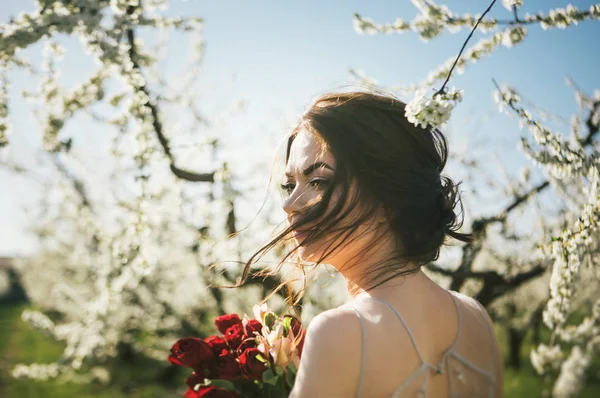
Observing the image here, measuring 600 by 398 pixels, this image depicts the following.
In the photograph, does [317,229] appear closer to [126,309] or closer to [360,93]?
[360,93]

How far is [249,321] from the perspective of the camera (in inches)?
73.5

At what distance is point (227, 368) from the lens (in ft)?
5.50

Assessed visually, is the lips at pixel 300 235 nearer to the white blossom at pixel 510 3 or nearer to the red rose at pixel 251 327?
the red rose at pixel 251 327

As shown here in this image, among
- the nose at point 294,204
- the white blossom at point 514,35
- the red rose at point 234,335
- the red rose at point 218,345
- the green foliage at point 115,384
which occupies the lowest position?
the green foliage at point 115,384

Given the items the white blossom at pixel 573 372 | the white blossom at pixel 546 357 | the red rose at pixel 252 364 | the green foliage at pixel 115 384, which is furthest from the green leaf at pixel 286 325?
the green foliage at pixel 115 384

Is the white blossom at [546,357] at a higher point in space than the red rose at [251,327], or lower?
lower

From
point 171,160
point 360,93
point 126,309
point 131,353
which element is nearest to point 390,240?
point 360,93

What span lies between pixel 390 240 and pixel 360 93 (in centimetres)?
67

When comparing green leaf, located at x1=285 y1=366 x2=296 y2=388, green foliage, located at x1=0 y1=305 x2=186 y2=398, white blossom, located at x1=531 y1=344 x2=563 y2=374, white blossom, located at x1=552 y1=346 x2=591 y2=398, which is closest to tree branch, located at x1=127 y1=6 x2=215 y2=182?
green leaf, located at x1=285 y1=366 x2=296 y2=388

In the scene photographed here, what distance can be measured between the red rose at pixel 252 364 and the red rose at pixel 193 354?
0.63 ft

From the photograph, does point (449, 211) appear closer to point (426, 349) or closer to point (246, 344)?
point (426, 349)

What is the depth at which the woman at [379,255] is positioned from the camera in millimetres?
1185

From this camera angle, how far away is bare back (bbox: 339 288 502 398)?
1209mm

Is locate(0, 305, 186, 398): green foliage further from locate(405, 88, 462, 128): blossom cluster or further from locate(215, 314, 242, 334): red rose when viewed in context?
locate(405, 88, 462, 128): blossom cluster
